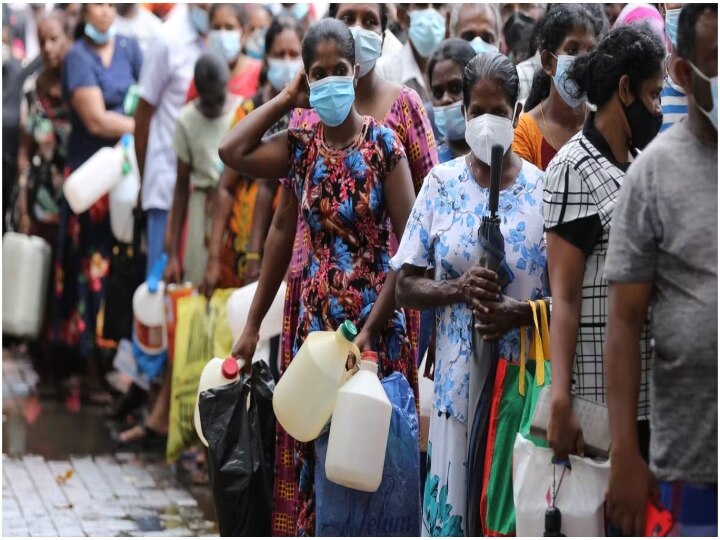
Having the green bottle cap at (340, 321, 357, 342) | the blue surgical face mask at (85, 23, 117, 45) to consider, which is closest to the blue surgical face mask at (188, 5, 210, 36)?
the blue surgical face mask at (85, 23, 117, 45)

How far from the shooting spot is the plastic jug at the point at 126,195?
10156 millimetres

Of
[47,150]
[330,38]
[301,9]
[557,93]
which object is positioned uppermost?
[301,9]

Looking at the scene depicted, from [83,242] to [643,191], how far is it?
25.3 feet

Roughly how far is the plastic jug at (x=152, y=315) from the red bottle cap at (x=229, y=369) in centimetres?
348

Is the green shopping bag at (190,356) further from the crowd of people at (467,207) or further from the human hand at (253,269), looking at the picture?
the human hand at (253,269)

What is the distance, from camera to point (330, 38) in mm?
5344

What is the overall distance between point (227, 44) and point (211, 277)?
1985 millimetres

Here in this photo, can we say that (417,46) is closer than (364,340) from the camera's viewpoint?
No

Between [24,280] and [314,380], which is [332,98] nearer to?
[314,380]

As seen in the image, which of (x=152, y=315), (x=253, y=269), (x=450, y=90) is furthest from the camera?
(x=152, y=315)

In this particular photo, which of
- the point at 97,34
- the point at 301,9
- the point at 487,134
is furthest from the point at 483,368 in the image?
the point at 97,34

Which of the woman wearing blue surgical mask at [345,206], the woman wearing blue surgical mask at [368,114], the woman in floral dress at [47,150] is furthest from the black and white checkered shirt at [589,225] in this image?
the woman in floral dress at [47,150]

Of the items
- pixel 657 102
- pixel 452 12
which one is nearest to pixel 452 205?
pixel 657 102

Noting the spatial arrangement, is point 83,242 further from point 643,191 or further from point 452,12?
point 643,191
